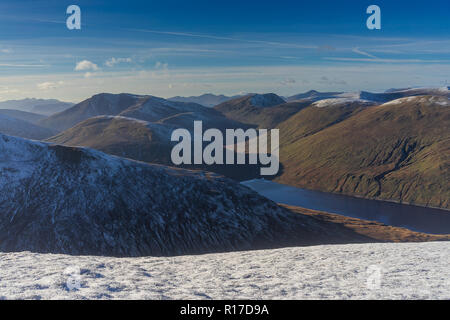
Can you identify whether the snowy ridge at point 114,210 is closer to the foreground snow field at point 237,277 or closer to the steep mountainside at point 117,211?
the steep mountainside at point 117,211

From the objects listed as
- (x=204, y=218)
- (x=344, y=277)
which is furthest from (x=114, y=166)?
(x=344, y=277)

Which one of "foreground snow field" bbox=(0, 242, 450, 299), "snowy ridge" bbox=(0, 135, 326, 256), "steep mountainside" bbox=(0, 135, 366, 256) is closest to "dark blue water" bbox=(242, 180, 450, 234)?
"steep mountainside" bbox=(0, 135, 366, 256)

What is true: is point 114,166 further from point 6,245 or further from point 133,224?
point 6,245

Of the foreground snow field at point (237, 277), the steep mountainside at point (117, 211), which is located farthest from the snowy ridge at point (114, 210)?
the foreground snow field at point (237, 277)

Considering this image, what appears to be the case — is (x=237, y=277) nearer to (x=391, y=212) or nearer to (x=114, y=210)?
(x=114, y=210)

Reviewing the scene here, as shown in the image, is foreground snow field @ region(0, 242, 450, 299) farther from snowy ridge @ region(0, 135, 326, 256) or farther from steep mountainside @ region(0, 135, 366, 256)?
steep mountainside @ region(0, 135, 366, 256)

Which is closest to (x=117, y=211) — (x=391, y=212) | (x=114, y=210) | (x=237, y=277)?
(x=114, y=210)
